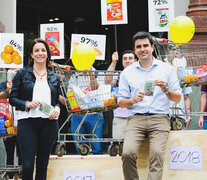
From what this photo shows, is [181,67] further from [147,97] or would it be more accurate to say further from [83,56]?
[83,56]

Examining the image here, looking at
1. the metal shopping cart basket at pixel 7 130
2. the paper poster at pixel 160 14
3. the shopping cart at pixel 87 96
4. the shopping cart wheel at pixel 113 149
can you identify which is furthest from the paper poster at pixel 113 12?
the metal shopping cart basket at pixel 7 130

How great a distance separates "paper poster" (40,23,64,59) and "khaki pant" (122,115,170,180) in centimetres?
210

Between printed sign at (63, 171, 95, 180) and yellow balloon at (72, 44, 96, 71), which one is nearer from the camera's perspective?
printed sign at (63, 171, 95, 180)

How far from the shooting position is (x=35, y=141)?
176 inches

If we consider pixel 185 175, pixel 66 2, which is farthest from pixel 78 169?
pixel 66 2

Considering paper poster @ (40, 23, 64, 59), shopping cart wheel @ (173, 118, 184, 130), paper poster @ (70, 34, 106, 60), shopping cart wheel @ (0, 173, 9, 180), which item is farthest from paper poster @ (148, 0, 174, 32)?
shopping cart wheel @ (0, 173, 9, 180)

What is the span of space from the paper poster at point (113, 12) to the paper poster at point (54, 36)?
27.4 inches

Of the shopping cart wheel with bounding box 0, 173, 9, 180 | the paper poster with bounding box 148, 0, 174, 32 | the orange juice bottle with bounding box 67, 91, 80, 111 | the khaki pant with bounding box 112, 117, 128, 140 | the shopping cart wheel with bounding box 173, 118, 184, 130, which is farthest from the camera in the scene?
the paper poster with bounding box 148, 0, 174, 32

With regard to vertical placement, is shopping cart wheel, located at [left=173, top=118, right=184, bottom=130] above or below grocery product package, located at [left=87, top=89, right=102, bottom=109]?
below

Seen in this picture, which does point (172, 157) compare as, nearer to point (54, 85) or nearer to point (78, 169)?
point (78, 169)

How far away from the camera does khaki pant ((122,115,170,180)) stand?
4.40m

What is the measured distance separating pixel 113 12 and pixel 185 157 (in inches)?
99.5

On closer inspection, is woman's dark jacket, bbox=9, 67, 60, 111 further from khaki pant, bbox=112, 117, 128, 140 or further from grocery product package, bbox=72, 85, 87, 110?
khaki pant, bbox=112, 117, 128, 140

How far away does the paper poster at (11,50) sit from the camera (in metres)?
6.00
